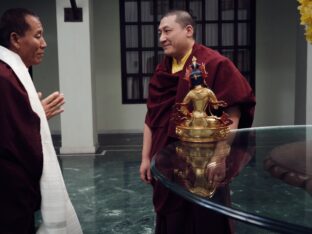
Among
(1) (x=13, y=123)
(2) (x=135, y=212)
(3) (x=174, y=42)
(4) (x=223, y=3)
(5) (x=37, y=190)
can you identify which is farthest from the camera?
(4) (x=223, y=3)

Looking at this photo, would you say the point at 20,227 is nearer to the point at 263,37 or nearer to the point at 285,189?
the point at 285,189

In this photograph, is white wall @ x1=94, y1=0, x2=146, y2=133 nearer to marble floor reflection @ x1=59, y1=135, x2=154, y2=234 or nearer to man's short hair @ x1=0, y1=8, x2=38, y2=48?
marble floor reflection @ x1=59, y1=135, x2=154, y2=234

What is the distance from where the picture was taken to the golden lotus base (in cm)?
203

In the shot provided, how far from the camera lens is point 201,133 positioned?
2.03m

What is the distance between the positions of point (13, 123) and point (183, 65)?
3.46ft

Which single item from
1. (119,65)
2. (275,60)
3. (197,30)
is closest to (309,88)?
(275,60)

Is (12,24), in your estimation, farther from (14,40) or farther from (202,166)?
(202,166)

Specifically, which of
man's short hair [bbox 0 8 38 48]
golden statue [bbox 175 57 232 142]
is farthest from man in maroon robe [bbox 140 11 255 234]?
man's short hair [bbox 0 8 38 48]

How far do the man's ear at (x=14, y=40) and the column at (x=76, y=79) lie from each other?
498cm

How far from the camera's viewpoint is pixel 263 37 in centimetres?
905

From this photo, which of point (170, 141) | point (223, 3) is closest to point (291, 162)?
point (170, 141)

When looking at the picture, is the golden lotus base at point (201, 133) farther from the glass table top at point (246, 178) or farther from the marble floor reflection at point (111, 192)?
the marble floor reflection at point (111, 192)

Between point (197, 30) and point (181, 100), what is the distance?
6749 mm

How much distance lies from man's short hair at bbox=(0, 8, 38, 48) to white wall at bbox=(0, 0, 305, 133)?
22.6ft
